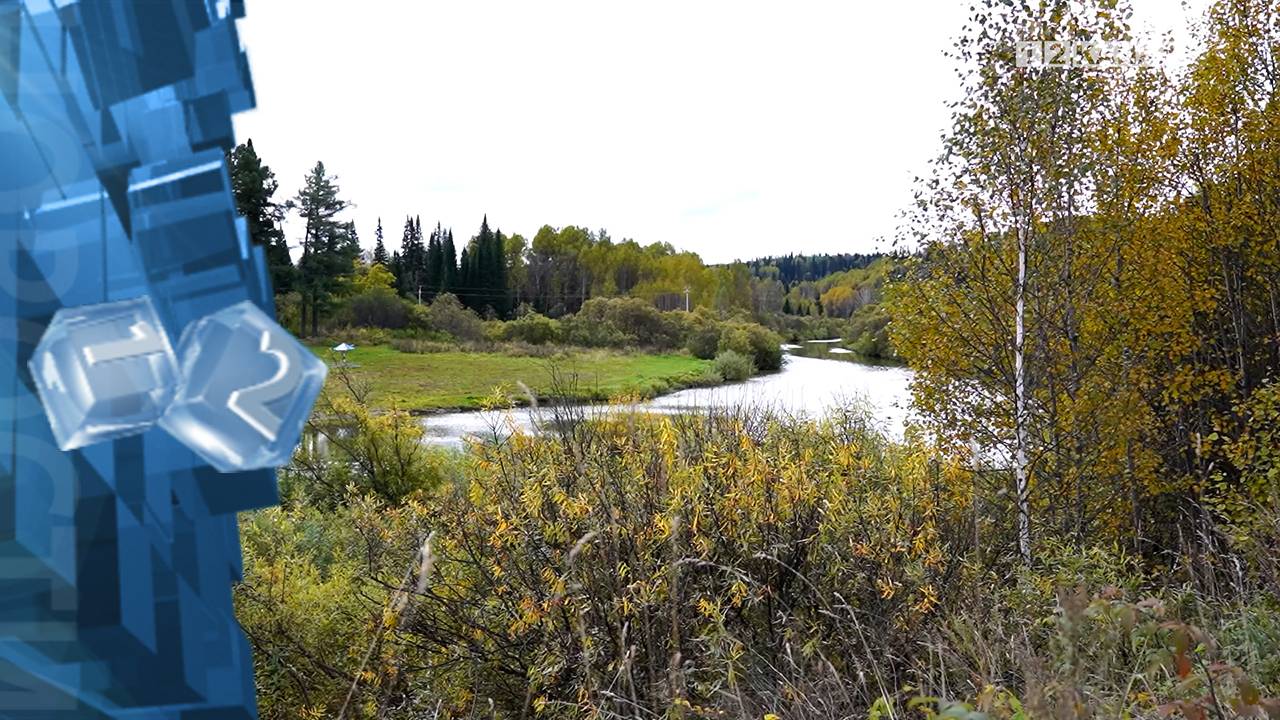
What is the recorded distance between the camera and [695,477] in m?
3.21

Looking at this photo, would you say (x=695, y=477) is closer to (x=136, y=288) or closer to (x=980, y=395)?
(x=136, y=288)

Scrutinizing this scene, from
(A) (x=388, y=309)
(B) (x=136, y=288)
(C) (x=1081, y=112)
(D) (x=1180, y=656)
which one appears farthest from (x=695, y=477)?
(A) (x=388, y=309)

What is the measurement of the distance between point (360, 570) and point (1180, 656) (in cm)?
330

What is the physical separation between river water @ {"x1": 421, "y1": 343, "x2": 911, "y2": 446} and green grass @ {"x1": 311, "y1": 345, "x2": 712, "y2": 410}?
1037mm

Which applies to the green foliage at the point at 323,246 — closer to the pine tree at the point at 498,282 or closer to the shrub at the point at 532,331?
the shrub at the point at 532,331

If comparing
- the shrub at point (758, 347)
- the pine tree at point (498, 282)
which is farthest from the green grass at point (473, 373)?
the pine tree at point (498, 282)

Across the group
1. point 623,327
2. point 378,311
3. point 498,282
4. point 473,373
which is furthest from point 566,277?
point 473,373

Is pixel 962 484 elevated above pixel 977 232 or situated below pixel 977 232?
below

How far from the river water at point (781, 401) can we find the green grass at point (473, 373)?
3.40ft

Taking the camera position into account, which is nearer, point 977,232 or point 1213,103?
point 977,232

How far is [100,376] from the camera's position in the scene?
1.98 feet

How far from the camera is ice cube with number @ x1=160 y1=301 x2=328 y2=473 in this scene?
600 millimetres

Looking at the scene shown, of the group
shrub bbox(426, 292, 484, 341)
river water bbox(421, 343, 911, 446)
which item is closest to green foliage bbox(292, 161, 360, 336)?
river water bbox(421, 343, 911, 446)
